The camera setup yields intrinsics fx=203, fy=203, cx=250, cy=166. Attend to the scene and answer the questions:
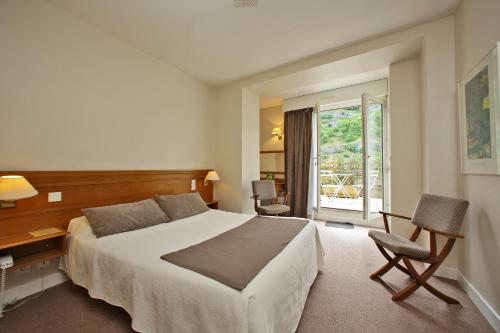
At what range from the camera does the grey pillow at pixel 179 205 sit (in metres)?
2.67

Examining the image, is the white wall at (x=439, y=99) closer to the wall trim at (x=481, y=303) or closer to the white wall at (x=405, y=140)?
the wall trim at (x=481, y=303)

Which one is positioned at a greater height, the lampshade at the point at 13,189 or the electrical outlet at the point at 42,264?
the lampshade at the point at 13,189

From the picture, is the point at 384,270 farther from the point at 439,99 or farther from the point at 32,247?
the point at 32,247

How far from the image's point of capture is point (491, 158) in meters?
1.59

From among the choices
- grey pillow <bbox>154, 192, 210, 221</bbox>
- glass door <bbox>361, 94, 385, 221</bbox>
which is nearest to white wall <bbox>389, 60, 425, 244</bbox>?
glass door <bbox>361, 94, 385, 221</bbox>

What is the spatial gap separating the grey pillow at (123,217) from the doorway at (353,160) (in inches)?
119

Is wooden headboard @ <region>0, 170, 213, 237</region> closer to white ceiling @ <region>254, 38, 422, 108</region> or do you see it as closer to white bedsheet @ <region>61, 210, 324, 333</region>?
white bedsheet @ <region>61, 210, 324, 333</region>

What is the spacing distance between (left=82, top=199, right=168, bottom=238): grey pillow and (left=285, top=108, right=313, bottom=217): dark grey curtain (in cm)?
307

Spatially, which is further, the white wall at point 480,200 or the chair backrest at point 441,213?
the chair backrest at point 441,213

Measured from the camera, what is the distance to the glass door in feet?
10.6

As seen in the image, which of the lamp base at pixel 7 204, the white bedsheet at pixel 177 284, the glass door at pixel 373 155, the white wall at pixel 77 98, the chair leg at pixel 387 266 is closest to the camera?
the white bedsheet at pixel 177 284

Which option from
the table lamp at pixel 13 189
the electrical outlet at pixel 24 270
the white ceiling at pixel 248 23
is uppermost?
the white ceiling at pixel 248 23

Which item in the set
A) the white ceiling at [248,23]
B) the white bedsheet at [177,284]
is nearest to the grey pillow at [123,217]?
the white bedsheet at [177,284]

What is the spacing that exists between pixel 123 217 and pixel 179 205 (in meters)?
0.72
